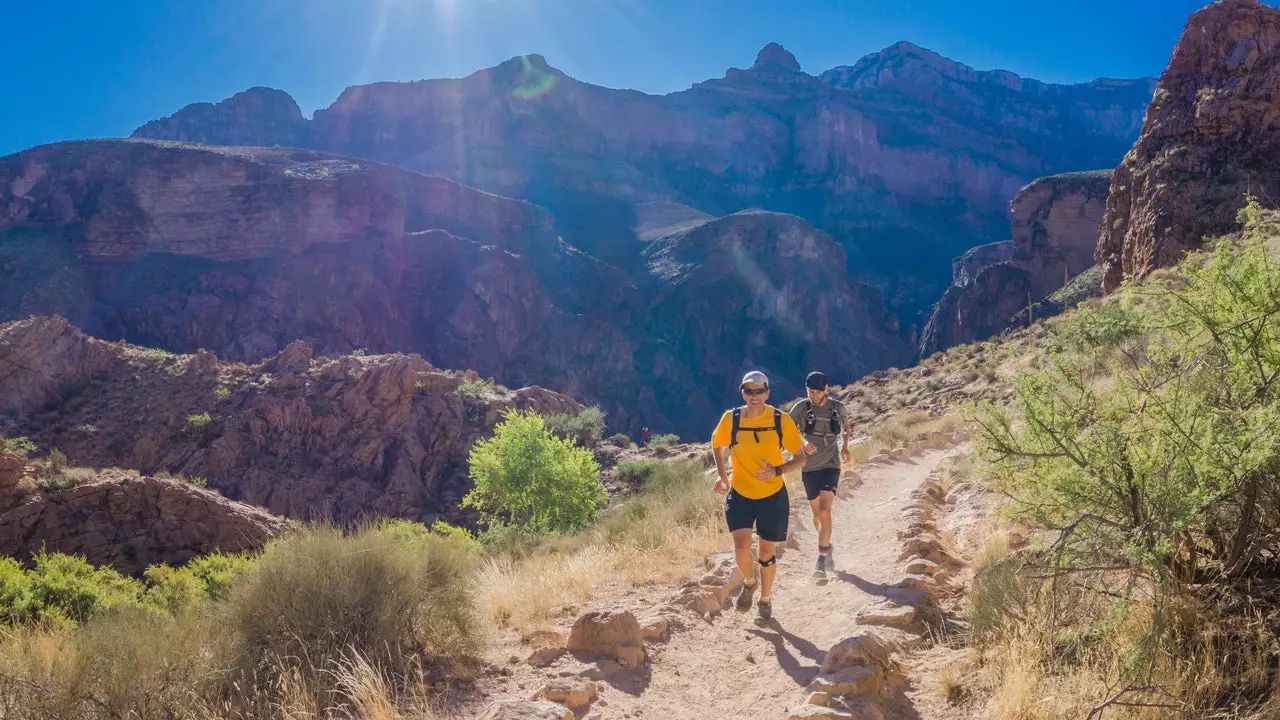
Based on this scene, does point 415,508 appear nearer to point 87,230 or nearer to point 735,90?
point 87,230

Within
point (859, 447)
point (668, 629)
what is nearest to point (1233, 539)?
point (668, 629)

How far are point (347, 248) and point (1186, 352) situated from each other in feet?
278

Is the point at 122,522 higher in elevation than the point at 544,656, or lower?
lower

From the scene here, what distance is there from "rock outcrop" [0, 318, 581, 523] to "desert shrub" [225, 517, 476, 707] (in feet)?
79.9

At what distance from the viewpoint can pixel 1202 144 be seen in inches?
1037

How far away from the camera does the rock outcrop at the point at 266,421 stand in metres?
29.5

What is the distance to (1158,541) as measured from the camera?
3.28 meters

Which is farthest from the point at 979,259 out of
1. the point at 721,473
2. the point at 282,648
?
the point at 282,648

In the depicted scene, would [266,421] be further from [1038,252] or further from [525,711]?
[1038,252]

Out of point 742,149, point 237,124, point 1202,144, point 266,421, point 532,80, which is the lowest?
point 266,421

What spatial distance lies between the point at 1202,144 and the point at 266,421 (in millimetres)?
40893

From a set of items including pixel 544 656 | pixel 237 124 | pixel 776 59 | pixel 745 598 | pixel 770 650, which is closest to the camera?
pixel 544 656

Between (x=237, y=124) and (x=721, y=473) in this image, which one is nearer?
(x=721, y=473)

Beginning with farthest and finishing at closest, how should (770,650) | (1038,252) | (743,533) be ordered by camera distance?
1. (1038,252)
2. (743,533)
3. (770,650)
